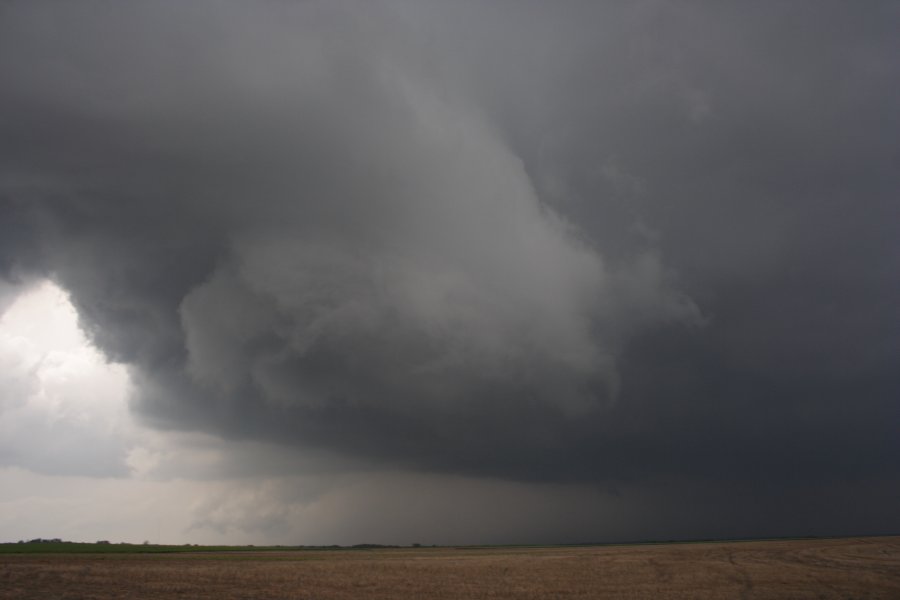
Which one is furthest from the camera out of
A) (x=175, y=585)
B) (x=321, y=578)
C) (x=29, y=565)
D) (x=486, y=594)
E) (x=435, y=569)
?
(x=435, y=569)

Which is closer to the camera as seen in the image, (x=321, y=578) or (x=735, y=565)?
(x=321, y=578)

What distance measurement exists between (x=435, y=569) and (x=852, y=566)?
4286 centimetres

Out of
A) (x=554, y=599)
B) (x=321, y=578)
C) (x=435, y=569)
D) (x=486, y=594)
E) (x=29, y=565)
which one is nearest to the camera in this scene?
(x=554, y=599)

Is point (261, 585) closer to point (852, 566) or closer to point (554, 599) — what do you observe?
point (554, 599)

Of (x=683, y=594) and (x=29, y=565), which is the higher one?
(x=29, y=565)

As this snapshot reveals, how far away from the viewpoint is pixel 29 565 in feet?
203

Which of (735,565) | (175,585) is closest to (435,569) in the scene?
(175,585)

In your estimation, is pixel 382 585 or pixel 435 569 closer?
pixel 382 585

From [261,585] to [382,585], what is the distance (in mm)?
9164

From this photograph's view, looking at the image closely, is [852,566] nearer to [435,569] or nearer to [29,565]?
[435,569]

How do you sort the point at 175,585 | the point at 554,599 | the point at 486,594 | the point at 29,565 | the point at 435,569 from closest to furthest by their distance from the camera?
the point at 554,599 < the point at 486,594 < the point at 175,585 < the point at 29,565 < the point at 435,569

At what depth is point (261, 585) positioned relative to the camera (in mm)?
47219

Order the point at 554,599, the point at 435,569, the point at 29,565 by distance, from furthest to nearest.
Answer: the point at 435,569 → the point at 29,565 → the point at 554,599

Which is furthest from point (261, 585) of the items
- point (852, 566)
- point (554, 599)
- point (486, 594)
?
point (852, 566)
